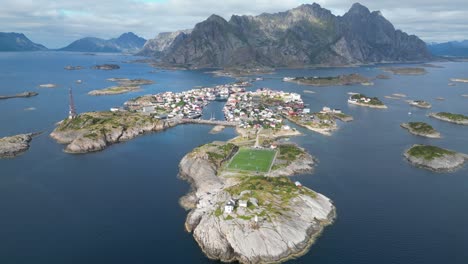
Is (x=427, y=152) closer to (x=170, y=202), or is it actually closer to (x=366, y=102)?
(x=170, y=202)

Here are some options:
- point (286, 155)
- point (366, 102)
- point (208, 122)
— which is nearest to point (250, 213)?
point (286, 155)

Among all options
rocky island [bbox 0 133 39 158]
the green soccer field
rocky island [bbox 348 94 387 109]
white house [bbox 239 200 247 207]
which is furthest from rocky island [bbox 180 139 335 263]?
rocky island [bbox 348 94 387 109]

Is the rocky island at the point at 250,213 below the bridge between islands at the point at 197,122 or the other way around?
the other way around

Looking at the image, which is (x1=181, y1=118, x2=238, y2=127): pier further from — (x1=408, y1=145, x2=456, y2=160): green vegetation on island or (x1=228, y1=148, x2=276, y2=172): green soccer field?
(x1=408, y1=145, x2=456, y2=160): green vegetation on island

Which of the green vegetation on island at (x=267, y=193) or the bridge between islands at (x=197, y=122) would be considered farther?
the bridge between islands at (x=197, y=122)

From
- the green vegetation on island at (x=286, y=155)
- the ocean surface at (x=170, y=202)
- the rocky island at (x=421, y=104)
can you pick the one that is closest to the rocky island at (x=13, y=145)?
the ocean surface at (x=170, y=202)

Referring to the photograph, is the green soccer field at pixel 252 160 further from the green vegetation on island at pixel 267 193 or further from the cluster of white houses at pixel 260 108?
the cluster of white houses at pixel 260 108
